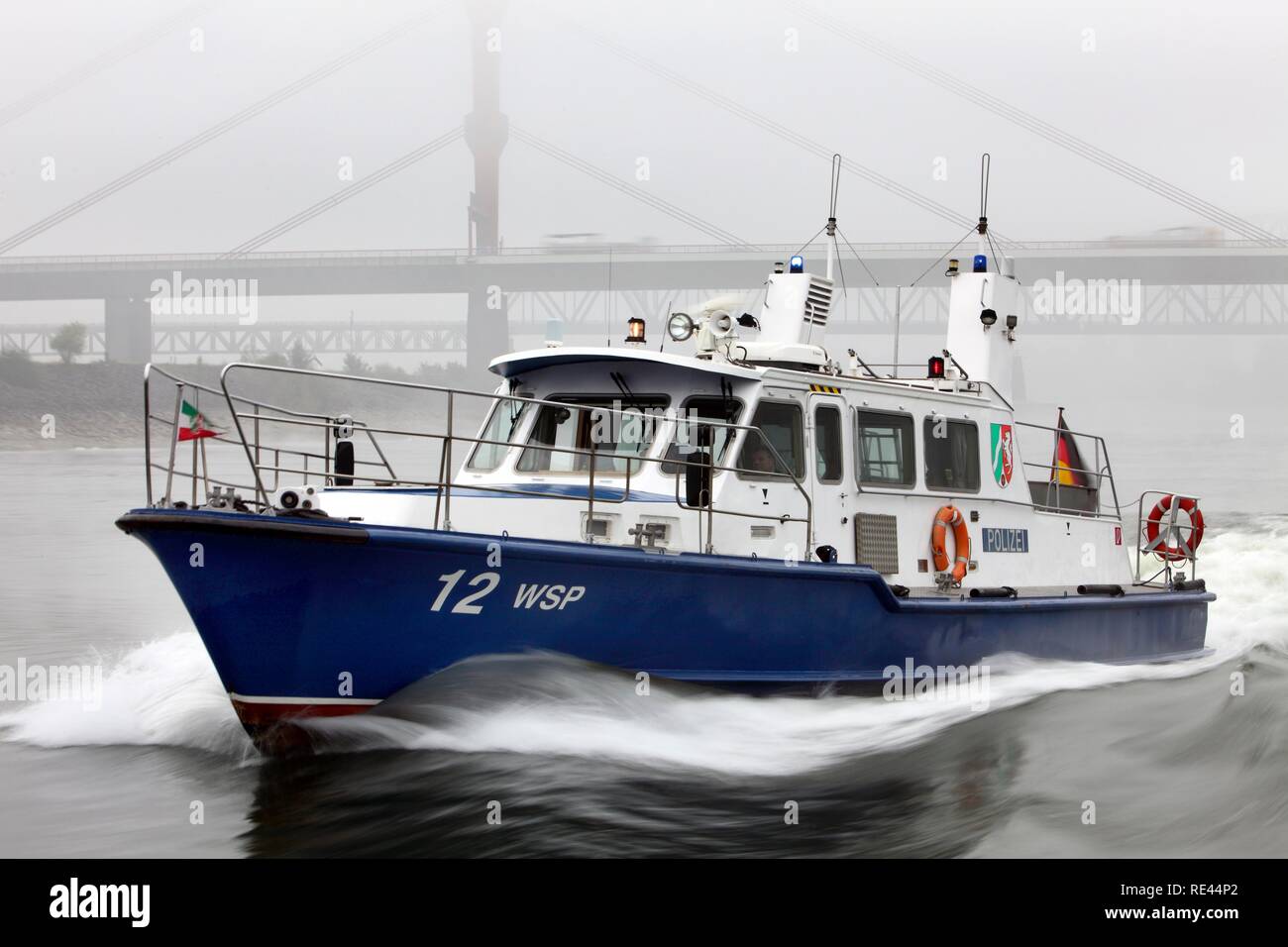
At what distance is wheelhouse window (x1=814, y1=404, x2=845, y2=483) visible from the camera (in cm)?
923

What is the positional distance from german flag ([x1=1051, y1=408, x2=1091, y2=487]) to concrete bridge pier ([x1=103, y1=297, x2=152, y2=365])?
1616 inches

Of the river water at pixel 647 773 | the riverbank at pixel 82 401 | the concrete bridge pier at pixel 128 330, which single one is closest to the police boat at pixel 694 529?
the river water at pixel 647 773

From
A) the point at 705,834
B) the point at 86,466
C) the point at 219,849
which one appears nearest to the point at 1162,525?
the point at 705,834

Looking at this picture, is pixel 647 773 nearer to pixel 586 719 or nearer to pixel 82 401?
pixel 586 719

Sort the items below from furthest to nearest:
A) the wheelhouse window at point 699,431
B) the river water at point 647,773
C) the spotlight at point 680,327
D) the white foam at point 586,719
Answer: the spotlight at point 680,327 < the wheelhouse window at point 699,431 < the white foam at point 586,719 < the river water at point 647,773

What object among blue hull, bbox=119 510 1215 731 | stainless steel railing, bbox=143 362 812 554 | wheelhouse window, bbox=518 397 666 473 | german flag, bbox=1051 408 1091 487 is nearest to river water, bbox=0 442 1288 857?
blue hull, bbox=119 510 1215 731

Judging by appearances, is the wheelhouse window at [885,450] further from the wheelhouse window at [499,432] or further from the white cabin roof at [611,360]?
the wheelhouse window at [499,432]

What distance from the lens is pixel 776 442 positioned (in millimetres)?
9086

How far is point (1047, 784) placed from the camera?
786cm

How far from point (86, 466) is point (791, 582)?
Result: 34331mm

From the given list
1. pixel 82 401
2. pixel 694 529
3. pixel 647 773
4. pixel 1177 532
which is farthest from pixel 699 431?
pixel 82 401

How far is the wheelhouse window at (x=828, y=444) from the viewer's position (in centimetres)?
923

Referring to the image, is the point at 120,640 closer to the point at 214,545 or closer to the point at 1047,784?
the point at 214,545

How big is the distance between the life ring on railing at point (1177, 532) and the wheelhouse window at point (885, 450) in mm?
3288
